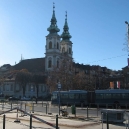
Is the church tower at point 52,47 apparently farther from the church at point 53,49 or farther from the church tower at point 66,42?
the church tower at point 66,42

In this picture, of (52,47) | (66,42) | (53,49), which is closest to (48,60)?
(53,49)

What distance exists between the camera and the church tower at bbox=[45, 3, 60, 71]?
101 m

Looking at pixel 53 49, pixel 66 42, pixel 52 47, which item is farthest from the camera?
pixel 66 42

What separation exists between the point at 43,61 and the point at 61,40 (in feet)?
41.6

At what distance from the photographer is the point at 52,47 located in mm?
102500

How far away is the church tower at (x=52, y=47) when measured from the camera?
101000mm

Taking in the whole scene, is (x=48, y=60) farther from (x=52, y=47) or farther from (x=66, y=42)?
(x=66, y=42)

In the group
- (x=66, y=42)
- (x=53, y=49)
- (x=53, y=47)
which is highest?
(x=66, y=42)

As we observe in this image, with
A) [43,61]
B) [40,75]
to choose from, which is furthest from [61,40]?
[40,75]

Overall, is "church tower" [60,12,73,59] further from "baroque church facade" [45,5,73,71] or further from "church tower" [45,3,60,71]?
"church tower" [45,3,60,71]

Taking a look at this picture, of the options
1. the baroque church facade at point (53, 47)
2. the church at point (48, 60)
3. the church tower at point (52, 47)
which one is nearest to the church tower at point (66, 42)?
the church at point (48, 60)

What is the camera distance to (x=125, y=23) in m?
33.0

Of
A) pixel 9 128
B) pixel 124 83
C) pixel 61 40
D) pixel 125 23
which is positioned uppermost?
pixel 61 40

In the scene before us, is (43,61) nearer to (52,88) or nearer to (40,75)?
(40,75)
